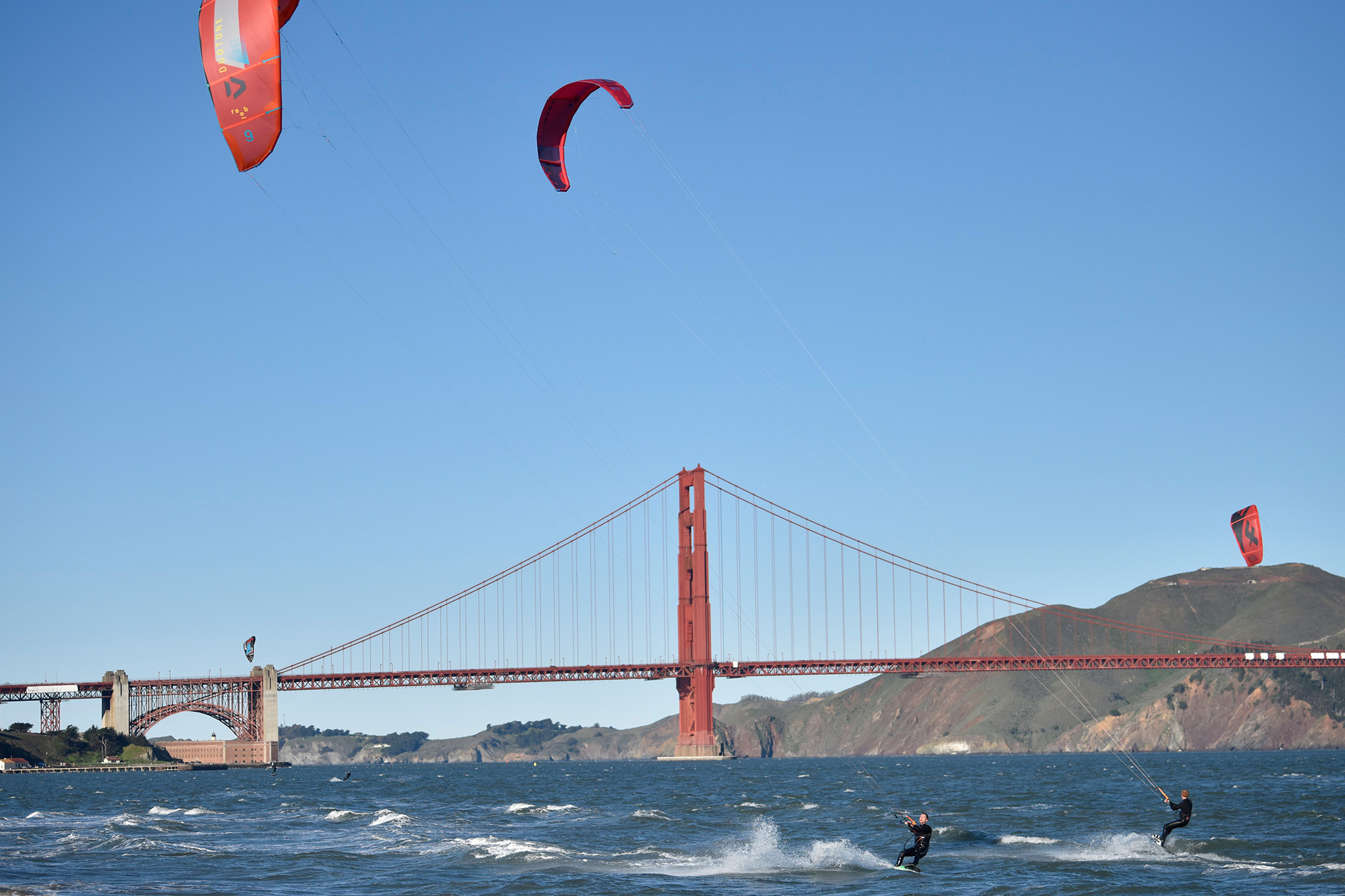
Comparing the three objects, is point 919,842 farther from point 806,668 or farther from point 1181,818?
point 806,668

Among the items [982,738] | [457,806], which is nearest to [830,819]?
[457,806]

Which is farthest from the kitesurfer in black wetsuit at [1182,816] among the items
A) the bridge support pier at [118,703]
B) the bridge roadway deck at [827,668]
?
the bridge support pier at [118,703]

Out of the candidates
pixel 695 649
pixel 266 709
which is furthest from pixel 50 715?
pixel 695 649

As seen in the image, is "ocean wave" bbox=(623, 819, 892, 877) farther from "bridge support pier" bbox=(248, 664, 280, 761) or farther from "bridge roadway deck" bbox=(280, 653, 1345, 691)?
"bridge support pier" bbox=(248, 664, 280, 761)

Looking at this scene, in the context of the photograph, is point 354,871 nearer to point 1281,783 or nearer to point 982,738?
point 1281,783

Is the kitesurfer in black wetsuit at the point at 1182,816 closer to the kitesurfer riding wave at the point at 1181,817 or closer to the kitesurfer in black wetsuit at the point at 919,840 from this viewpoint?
the kitesurfer riding wave at the point at 1181,817
